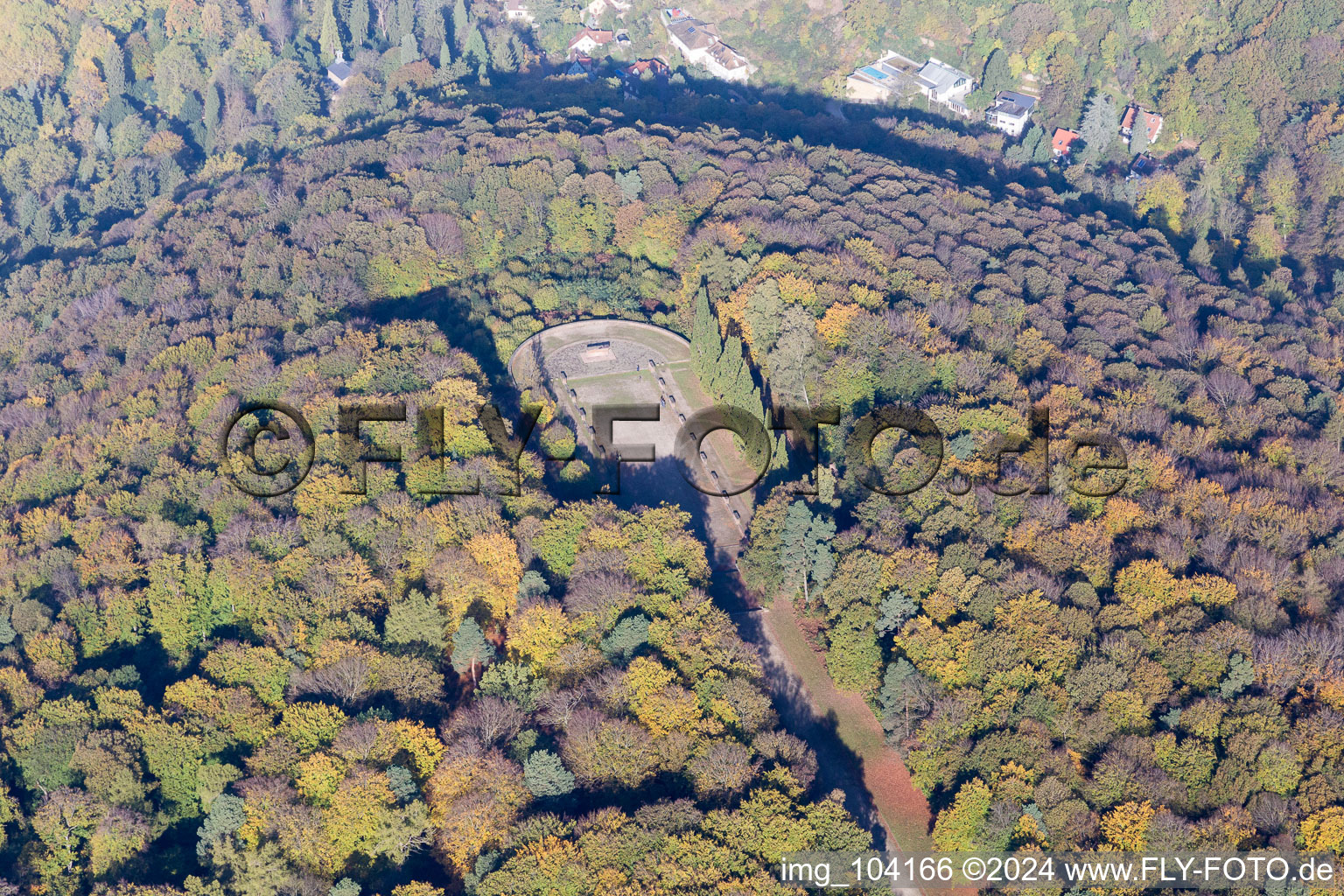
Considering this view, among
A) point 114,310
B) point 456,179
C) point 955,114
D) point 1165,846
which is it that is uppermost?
point 955,114

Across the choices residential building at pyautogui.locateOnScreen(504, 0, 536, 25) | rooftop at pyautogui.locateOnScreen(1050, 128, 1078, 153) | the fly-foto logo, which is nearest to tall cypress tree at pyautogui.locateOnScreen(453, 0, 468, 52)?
residential building at pyautogui.locateOnScreen(504, 0, 536, 25)

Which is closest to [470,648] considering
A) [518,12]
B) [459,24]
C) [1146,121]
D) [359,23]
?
[1146,121]

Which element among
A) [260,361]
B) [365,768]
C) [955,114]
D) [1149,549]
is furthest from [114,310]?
[955,114]

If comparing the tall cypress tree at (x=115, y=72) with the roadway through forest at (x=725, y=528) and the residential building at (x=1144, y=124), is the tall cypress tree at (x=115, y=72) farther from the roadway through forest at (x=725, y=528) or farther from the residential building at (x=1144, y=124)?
the residential building at (x=1144, y=124)

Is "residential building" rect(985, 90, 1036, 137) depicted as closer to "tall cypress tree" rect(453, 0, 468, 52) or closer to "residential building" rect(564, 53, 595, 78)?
"residential building" rect(564, 53, 595, 78)

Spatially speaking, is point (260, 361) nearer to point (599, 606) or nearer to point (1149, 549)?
point (599, 606)

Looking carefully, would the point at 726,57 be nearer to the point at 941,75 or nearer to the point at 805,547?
the point at 941,75
